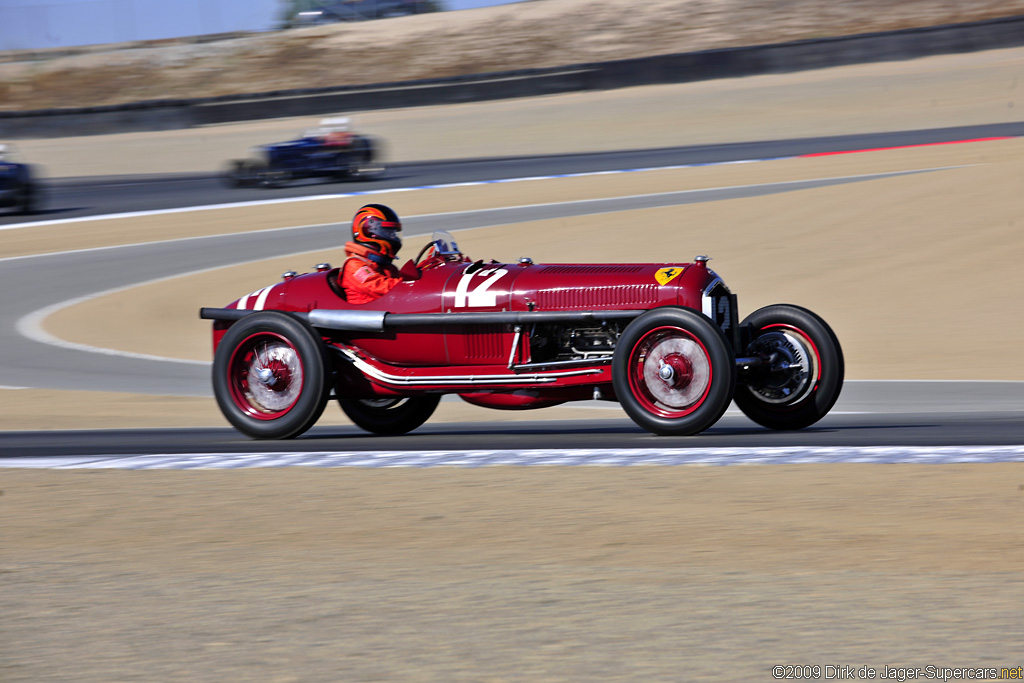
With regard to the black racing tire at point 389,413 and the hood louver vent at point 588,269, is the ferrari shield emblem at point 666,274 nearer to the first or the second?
the hood louver vent at point 588,269

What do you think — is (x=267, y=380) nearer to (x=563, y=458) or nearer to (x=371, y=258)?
(x=371, y=258)

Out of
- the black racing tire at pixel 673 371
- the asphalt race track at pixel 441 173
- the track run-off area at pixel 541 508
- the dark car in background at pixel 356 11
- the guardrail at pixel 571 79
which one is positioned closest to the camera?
the track run-off area at pixel 541 508

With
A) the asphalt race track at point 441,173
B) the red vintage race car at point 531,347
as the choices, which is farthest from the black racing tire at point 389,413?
the asphalt race track at point 441,173

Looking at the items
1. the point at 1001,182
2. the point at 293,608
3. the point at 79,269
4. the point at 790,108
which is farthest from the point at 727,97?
the point at 293,608

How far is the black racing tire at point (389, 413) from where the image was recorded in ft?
31.2

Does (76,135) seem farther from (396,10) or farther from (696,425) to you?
(696,425)

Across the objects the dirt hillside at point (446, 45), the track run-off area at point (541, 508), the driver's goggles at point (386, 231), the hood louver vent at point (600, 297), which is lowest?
the track run-off area at point (541, 508)

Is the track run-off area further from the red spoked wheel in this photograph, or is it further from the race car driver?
the race car driver

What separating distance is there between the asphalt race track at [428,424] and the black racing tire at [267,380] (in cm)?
16

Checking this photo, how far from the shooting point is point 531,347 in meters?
8.32

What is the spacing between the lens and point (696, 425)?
7.78m

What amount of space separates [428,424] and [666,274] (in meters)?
2.93

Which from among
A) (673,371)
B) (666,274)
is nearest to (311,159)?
(666,274)

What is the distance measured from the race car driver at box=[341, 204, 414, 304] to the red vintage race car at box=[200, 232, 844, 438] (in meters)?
0.09
